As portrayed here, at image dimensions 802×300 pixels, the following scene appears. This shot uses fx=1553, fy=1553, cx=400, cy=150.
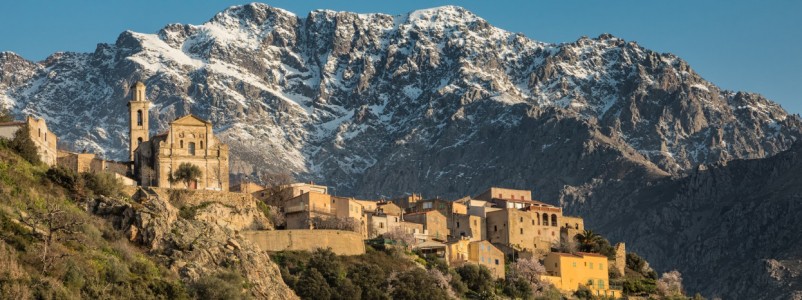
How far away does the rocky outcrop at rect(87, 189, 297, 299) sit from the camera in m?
85.4

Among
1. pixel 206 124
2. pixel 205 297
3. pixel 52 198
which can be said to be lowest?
pixel 205 297

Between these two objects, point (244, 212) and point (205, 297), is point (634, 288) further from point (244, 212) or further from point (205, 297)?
point (205, 297)

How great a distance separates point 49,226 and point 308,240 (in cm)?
3311

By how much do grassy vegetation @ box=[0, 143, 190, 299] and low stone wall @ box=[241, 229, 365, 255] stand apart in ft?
49.4

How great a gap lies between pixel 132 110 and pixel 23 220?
50.9 meters

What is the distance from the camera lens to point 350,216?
121 meters

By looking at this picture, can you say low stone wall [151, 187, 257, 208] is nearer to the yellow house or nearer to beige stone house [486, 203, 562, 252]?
the yellow house

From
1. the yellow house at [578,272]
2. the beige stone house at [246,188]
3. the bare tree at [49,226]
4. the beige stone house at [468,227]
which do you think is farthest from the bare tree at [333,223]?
the bare tree at [49,226]

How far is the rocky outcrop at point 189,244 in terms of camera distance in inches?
3361

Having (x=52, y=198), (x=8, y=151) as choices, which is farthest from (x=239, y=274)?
(x=8, y=151)

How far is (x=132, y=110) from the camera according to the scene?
12762cm

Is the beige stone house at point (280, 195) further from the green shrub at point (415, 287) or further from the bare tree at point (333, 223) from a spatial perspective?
the green shrub at point (415, 287)

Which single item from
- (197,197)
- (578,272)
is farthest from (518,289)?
(197,197)

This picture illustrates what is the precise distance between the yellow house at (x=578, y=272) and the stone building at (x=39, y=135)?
138ft
